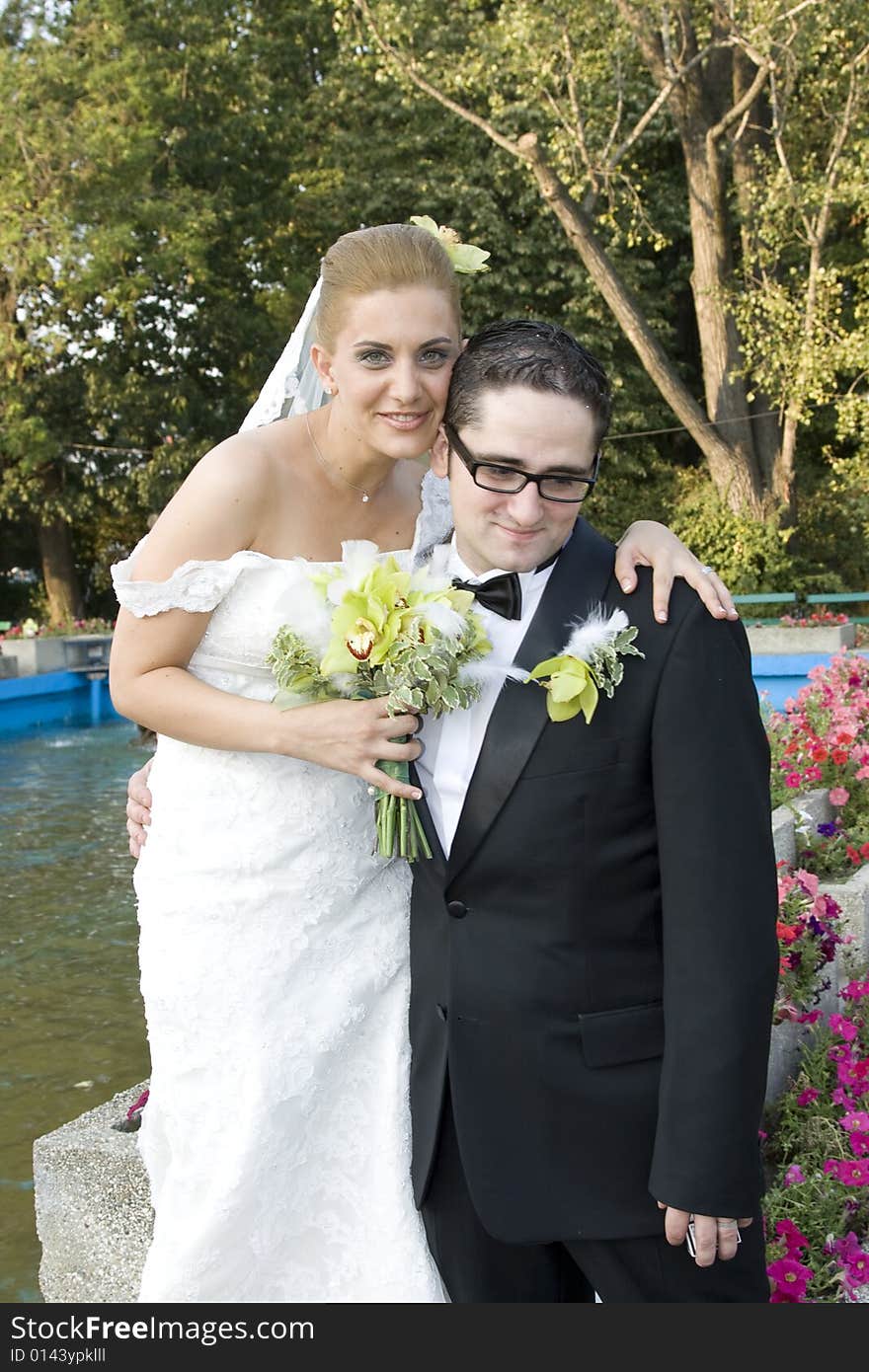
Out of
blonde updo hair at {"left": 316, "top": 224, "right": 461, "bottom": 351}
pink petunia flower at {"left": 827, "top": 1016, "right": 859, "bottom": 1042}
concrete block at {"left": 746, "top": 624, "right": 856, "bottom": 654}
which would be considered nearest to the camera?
blonde updo hair at {"left": 316, "top": 224, "right": 461, "bottom": 351}

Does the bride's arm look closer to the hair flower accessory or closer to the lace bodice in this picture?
the lace bodice

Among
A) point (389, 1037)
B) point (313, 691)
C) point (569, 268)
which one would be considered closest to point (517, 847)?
point (313, 691)

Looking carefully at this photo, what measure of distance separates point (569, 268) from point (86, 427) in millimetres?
9937

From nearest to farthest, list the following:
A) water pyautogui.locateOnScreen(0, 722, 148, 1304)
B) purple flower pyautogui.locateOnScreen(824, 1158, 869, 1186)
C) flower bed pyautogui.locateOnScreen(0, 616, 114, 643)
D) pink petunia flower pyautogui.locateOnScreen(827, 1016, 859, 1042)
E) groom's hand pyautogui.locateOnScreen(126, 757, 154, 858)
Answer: groom's hand pyautogui.locateOnScreen(126, 757, 154, 858), purple flower pyautogui.locateOnScreen(824, 1158, 869, 1186), pink petunia flower pyautogui.locateOnScreen(827, 1016, 859, 1042), water pyautogui.locateOnScreen(0, 722, 148, 1304), flower bed pyautogui.locateOnScreen(0, 616, 114, 643)

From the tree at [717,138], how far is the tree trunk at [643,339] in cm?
3

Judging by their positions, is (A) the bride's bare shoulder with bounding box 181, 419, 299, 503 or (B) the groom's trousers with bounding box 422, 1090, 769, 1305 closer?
(B) the groom's trousers with bounding box 422, 1090, 769, 1305

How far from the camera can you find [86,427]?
83.4 ft

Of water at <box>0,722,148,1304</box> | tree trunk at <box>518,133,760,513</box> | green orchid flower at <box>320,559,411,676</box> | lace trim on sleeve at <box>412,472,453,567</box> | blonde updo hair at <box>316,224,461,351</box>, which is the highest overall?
tree trunk at <box>518,133,760,513</box>

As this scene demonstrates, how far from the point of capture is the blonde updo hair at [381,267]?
7.63 ft

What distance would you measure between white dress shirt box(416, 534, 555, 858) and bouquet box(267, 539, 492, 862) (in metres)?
0.05

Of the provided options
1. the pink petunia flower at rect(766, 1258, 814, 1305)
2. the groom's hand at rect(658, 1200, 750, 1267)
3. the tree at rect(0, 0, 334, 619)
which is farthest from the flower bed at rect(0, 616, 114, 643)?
the groom's hand at rect(658, 1200, 750, 1267)

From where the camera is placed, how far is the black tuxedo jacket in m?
1.91

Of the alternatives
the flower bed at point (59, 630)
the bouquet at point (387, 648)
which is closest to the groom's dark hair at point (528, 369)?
the bouquet at point (387, 648)

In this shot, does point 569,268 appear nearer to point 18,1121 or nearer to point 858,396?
point 858,396
